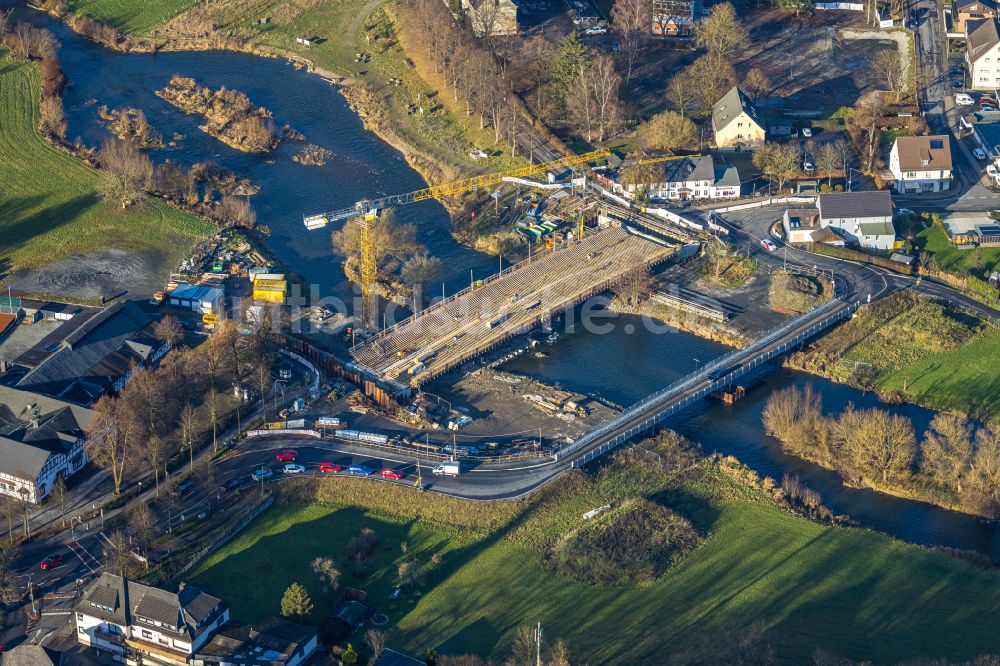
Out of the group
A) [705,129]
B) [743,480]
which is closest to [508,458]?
[743,480]

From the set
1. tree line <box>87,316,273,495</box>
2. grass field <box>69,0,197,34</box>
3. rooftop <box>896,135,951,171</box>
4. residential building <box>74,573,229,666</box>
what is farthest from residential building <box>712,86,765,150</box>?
residential building <box>74,573,229,666</box>

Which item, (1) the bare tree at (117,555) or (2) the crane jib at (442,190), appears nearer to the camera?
(1) the bare tree at (117,555)

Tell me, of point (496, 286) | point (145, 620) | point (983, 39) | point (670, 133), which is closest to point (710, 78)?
point (670, 133)

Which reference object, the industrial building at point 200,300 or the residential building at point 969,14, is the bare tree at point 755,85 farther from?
the industrial building at point 200,300

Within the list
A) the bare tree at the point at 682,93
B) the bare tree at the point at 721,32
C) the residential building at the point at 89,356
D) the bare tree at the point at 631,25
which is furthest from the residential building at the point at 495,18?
the residential building at the point at 89,356

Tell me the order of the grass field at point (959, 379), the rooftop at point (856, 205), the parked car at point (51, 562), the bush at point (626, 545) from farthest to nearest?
1. the rooftop at point (856, 205)
2. the grass field at point (959, 379)
3. the bush at point (626, 545)
4. the parked car at point (51, 562)

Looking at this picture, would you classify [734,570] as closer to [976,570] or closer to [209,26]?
[976,570]
